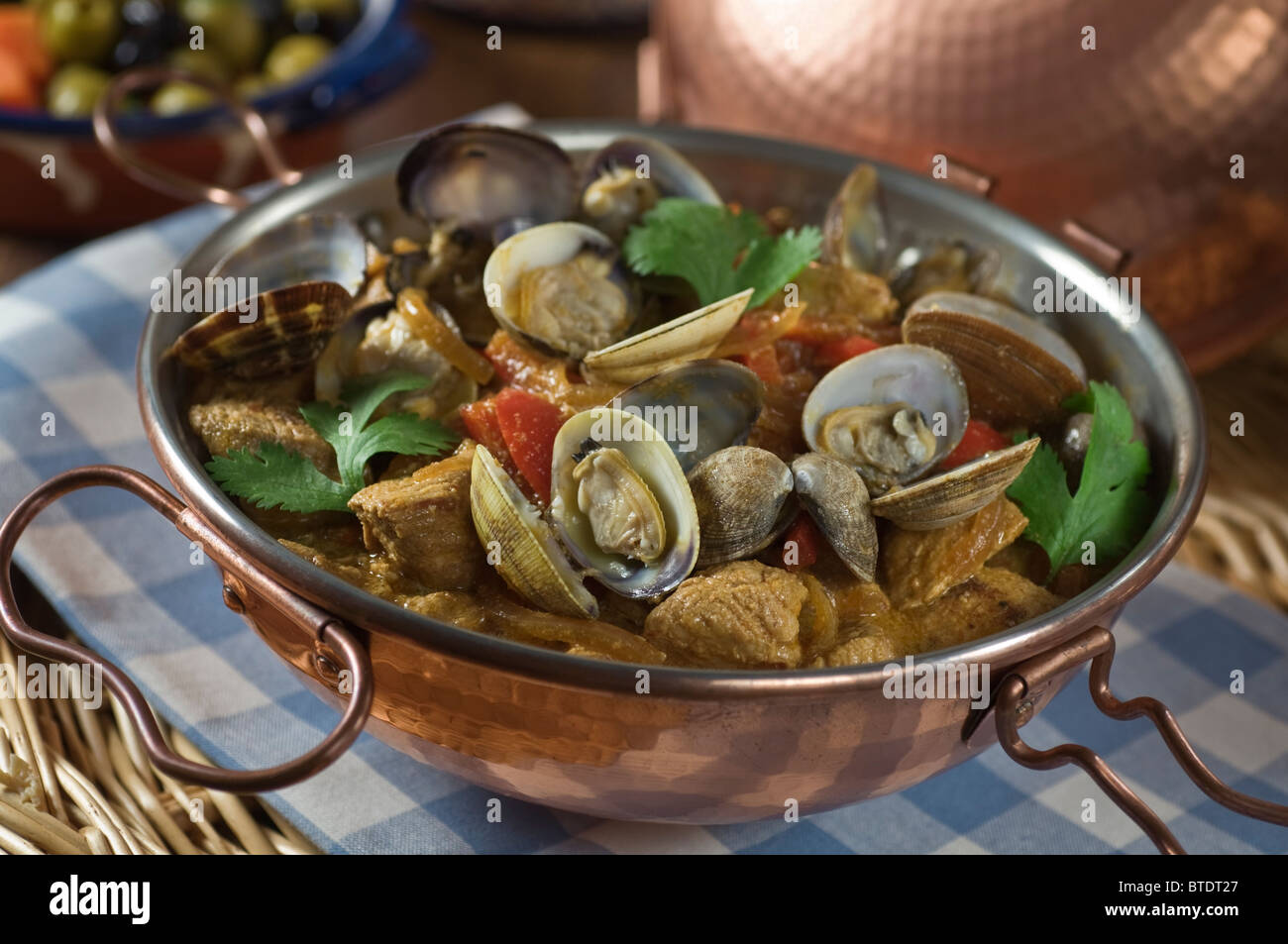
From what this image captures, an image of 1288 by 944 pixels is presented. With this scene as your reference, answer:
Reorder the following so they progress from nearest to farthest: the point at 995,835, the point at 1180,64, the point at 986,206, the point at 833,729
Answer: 1. the point at 833,729
2. the point at 995,835
3. the point at 986,206
4. the point at 1180,64

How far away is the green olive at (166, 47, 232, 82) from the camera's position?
3768 millimetres

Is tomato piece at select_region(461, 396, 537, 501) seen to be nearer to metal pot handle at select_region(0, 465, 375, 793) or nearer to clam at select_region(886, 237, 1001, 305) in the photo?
metal pot handle at select_region(0, 465, 375, 793)

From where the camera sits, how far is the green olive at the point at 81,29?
3.74m

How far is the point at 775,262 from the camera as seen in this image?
2.14m

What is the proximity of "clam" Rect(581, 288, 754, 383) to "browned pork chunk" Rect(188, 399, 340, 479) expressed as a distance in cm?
42

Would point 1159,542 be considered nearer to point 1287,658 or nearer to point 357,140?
point 1287,658

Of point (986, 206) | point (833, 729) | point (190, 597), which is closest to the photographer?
point (833, 729)

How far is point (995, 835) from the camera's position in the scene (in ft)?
6.57

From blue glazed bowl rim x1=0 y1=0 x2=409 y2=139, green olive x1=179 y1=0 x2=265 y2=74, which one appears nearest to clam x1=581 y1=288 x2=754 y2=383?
blue glazed bowl rim x1=0 y1=0 x2=409 y2=139

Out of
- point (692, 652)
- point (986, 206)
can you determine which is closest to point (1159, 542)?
point (692, 652)

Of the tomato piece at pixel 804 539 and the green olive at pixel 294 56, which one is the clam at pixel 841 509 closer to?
the tomato piece at pixel 804 539

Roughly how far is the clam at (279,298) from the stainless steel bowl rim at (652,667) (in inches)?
3.0

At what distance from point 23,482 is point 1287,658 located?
7.73 ft

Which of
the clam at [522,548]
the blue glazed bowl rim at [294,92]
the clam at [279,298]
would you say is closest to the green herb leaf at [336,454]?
the clam at [279,298]
